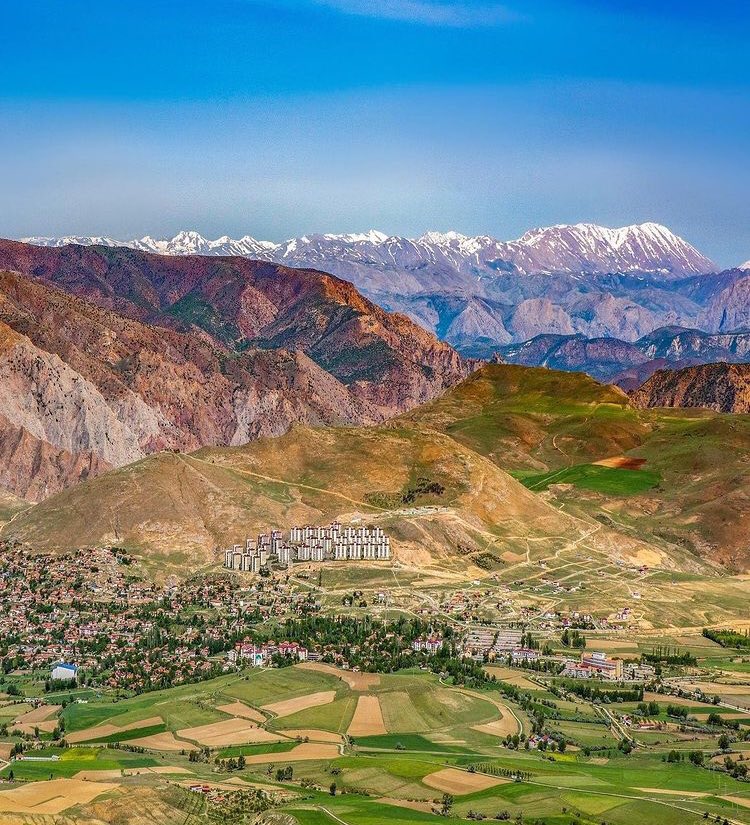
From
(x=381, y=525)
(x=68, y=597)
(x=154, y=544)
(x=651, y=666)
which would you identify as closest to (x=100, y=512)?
(x=154, y=544)

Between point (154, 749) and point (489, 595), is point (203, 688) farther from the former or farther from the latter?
point (489, 595)

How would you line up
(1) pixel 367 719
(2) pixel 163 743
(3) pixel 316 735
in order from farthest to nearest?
(1) pixel 367 719 → (3) pixel 316 735 → (2) pixel 163 743

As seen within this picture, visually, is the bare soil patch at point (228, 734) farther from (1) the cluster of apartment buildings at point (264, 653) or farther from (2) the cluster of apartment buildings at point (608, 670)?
(2) the cluster of apartment buildings at point (608, 670)

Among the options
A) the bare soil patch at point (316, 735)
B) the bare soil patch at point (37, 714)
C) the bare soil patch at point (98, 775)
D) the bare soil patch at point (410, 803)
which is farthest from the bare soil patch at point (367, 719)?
the bare soil patch at point (37, 714)

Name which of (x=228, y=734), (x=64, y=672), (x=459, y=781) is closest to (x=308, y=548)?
(x=64, y=672)

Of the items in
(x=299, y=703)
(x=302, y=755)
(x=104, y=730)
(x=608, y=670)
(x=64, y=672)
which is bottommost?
(x=64, y=672)

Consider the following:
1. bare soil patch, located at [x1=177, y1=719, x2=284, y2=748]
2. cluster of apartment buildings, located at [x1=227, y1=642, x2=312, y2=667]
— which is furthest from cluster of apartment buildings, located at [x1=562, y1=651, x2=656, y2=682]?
bare soil patch, located at [x1=177, y1=719, x2=284, y2=748]

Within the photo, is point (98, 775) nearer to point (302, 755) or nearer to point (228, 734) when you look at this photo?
point (302, 755)
